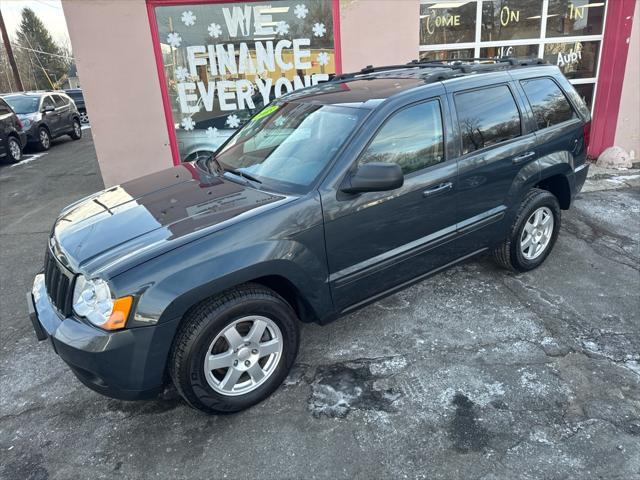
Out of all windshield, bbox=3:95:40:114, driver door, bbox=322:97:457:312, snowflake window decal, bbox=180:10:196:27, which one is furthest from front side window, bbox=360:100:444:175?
windshield, bbox=3:95:40:114

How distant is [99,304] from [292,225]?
1.08m

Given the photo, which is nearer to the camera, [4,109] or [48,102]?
[4,109]

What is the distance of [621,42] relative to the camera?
739cm

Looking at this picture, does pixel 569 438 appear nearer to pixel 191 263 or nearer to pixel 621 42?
pixel 191 263

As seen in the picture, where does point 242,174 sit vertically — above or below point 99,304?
above

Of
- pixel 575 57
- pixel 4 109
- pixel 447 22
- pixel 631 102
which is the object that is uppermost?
pixel 447 22

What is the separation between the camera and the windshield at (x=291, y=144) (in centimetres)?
302

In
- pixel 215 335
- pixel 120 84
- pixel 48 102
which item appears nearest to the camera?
pixel 215 335

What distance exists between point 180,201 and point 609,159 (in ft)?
23.7

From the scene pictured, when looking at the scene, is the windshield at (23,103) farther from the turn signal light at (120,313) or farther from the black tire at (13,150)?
the turn signal light at (120,313)

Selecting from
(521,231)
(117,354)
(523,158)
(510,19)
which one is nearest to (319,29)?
(510,19)

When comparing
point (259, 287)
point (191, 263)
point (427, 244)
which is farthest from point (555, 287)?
point (191, 263)

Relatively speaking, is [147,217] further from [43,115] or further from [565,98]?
[43,115]

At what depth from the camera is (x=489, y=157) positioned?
3574mm
